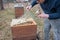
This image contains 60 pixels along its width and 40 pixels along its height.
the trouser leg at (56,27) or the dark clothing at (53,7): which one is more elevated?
the dark clothing at (53,7)

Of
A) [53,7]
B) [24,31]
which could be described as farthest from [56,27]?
[24,31]

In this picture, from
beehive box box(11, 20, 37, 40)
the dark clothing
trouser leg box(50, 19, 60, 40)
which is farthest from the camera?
beehive box box(11, 20, 37, 40)

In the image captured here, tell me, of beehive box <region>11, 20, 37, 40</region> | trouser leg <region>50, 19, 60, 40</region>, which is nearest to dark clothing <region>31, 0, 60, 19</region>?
trouser leg <region>50, 19, 60, 40</region>

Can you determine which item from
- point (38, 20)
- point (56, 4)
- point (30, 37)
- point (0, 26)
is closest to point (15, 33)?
point (30, 37)

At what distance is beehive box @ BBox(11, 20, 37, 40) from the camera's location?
Answer: 2547 mm

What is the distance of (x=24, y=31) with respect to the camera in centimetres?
259

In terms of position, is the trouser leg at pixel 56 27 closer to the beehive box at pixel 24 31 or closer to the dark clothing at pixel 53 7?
the dark clothing at pixel 53 7

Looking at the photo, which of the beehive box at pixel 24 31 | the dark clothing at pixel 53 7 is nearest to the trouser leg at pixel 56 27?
the dark clothing at pixel 53 7

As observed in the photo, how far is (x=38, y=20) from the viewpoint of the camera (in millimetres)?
4953

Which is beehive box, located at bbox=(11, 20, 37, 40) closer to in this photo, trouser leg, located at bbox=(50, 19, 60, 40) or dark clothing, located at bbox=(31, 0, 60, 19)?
trouser leg, located at bbox=(50, 19, 60, 40)

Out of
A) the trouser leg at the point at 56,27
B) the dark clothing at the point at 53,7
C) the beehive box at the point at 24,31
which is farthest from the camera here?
the beehive box at the point at 24,31

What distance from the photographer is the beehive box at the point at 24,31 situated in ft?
8.36

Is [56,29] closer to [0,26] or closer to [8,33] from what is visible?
[8,33]

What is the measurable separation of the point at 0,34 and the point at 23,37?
140 cm
